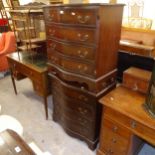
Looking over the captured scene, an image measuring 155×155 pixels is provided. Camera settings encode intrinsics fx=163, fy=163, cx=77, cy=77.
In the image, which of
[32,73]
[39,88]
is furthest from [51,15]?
[39,88]

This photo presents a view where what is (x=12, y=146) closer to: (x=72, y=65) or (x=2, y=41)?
(x=72, y=65)

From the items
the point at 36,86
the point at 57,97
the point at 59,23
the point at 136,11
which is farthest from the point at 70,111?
Result: the point at 136,11

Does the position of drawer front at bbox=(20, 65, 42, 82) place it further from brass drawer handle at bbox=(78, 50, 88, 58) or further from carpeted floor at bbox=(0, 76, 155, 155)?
brass drawer handle at bbox=(78, 50, 88, 58)

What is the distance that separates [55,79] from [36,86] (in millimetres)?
440

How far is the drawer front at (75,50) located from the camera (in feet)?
4.50

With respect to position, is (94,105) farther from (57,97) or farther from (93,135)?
(57,97)

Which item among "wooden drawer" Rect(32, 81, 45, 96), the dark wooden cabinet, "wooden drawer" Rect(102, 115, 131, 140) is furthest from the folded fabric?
"wooden drawer" Rect(102, 115, 131, 140)

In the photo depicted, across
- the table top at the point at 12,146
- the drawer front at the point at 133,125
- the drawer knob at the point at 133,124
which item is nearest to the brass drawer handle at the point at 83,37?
the drawer front at the point at 133,125

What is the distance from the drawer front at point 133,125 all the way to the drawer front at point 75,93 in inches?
7.2

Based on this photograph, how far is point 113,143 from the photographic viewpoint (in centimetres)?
148

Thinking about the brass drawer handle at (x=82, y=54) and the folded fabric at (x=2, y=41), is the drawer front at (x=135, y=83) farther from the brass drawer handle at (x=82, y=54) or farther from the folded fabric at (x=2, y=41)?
the folded fabric at (x=2, y=41)

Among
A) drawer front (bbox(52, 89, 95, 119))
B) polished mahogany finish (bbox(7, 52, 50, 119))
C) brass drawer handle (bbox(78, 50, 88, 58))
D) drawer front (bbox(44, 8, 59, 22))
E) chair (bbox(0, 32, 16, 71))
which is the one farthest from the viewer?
chair (bbox(0, 32, 16, 71))

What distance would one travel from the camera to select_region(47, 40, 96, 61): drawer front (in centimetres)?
137

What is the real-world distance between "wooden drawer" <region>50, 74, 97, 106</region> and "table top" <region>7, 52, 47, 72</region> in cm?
34
